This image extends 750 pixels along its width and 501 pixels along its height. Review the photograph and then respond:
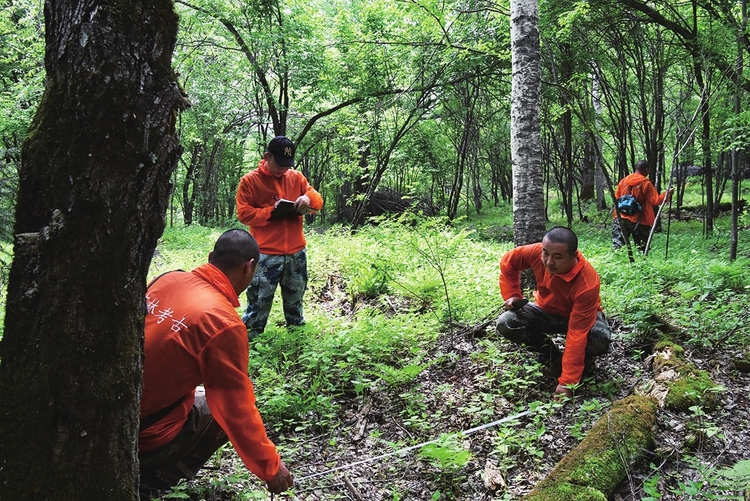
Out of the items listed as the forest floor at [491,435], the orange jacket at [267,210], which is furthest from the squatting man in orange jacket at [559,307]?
the orange jacket at [267,210]

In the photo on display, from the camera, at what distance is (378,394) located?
4133mm

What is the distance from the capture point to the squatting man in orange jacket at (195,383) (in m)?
2.19

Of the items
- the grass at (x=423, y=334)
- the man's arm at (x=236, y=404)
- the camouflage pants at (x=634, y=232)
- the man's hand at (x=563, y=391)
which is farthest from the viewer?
the camouflage pants at (x=634, y=232)

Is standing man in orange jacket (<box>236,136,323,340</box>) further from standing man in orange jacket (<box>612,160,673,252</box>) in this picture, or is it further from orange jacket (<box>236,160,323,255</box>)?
standing man in orange jacket (<box>612,160,673,252</box>)

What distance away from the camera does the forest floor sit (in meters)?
2.84

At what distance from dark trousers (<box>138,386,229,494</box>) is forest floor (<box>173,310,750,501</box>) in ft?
0.83

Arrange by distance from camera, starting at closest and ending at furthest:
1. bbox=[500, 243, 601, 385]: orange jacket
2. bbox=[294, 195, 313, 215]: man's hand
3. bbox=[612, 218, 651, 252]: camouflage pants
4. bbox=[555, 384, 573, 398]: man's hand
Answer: bbox=[555, 384, 573, 398]: man's hand → bbox=[500, 243, 601, 385]: orange jacket → bbox=[294, 195, 313, 215]: man's hand → bbox=[612, 218, 651, 252]: camouflage pants

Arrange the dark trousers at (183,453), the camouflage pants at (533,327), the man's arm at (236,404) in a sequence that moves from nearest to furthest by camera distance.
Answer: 1. the man's arm at (236,404)
2. the dark trousers at (183,453)
3. the camouflage pants at (533,327)

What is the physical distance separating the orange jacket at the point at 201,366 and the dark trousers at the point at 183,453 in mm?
67

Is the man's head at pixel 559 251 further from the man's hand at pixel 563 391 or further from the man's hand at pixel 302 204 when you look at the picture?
the man's hand at pixel 302 204

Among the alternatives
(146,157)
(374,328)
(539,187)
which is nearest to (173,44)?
(146,157)

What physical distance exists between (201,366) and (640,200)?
875 cm

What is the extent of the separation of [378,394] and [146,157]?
3046 mm

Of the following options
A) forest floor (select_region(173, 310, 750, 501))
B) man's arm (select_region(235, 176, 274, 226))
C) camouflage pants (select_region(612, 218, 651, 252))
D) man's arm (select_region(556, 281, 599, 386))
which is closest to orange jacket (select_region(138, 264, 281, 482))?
forest floor (select_region(173, 310, 750, 501))
